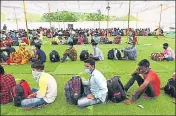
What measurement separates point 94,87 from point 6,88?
2043 mm

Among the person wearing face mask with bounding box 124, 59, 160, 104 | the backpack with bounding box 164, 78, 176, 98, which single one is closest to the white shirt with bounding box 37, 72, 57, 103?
the person wearing face mask with bounding box 124, 59, 160, 104

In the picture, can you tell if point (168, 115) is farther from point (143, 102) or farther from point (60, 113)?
point (60, 113)

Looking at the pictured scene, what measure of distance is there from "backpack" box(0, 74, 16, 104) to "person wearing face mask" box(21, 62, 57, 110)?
1.50ft

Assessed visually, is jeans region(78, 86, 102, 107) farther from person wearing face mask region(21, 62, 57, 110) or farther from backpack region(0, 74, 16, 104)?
backpack region(0, 74, 16, 104)

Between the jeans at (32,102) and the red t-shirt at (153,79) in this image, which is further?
the red t-shirt at (153,79)

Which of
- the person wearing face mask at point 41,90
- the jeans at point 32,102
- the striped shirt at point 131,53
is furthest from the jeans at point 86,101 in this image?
the striped shirt at point 131,53

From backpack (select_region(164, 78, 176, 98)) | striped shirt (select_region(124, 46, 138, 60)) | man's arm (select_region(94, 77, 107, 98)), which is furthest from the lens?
striped shirt (select_region(124, 46, 138, 60))

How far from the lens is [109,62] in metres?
10.9

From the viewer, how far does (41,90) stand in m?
5.14

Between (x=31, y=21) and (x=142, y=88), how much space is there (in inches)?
1375

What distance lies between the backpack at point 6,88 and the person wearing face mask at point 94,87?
5.47 feet

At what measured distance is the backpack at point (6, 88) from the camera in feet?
17.6

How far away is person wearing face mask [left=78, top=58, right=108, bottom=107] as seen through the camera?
520 cm

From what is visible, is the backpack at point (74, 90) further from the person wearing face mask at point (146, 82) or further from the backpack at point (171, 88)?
the backpack at point (171, 88)
